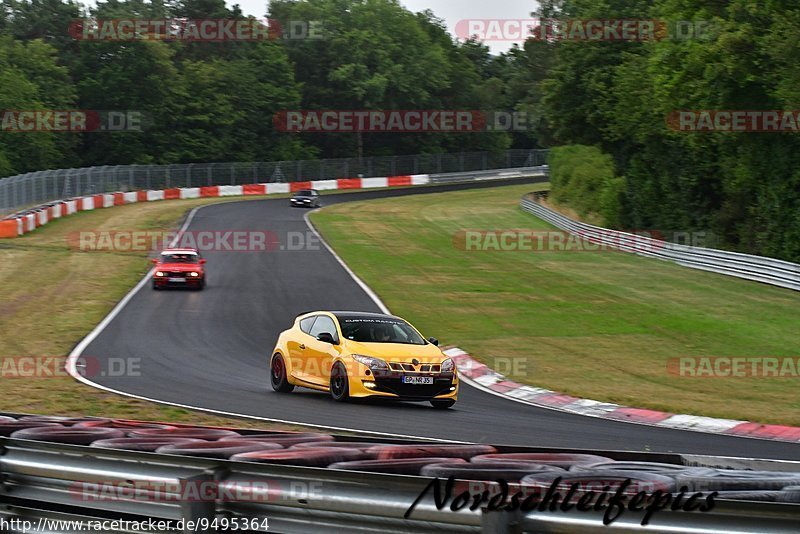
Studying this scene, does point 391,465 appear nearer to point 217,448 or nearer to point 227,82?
point 217,448

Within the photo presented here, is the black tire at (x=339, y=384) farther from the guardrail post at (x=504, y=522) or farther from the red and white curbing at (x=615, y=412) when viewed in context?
the guardrail post at (x=504, y=522)

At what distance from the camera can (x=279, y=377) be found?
1816cm

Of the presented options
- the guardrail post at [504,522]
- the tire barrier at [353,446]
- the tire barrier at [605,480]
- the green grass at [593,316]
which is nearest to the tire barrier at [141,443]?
the tire barrier at [353,446]

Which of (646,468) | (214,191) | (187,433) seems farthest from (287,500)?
(214,191)

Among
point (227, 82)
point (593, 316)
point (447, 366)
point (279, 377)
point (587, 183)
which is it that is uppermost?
point (227, 82)

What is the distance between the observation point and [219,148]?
95812 millimetres

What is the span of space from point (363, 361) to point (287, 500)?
11.4 metres

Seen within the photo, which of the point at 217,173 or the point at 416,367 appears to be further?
the point at 217,173

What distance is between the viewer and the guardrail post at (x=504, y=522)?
434 cm

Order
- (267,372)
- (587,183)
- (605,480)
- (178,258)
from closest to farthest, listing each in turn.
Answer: (605,480), (267,372), (178,258), (587,183)

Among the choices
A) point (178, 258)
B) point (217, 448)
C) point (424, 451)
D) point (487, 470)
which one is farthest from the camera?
point (178, 258)

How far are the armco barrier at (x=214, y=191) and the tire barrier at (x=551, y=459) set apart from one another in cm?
4467

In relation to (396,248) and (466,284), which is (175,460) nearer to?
(466,284)

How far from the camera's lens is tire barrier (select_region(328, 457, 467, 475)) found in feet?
17.6
